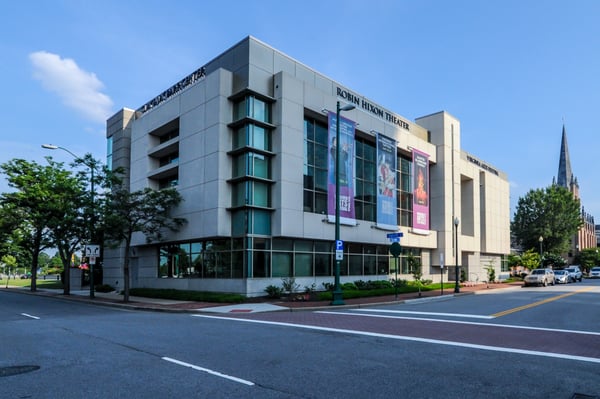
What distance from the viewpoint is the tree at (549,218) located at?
239 ft

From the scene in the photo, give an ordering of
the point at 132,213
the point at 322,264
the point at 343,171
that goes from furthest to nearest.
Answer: the point at 343,171 → the point at 322,264 → the point at 132,213

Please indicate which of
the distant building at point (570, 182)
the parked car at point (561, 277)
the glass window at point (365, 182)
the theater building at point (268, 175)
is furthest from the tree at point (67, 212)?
the distant building at point (570, 182)

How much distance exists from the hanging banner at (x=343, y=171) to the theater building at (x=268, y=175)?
3.7 inches

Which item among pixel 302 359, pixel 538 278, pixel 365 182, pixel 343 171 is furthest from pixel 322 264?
pixel 538 278

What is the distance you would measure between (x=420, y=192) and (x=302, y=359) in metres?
32.0

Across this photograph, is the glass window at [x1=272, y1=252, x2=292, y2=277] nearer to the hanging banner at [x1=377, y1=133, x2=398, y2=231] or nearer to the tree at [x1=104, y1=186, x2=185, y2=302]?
the tree at [x1=104, y1=186, x2=185, y2=302]

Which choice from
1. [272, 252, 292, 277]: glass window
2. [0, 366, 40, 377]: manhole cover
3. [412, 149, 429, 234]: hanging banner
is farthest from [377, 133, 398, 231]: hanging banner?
[0, 366, 40, 377]: manhole cover

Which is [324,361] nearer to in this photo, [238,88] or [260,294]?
[260,294]

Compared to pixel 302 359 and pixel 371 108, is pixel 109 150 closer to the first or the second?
pixel 371 108

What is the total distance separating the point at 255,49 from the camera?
2602 cm

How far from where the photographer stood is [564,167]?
138500mm

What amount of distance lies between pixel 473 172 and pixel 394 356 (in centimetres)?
4171

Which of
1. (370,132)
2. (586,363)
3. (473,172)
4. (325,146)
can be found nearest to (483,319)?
(586,363)

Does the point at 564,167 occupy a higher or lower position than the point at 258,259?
higher
